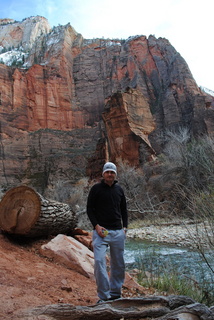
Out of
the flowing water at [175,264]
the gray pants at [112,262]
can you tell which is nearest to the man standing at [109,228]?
the gray pants at [112,262]

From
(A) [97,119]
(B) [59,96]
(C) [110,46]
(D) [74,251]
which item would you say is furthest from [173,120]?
(D) [74,251]

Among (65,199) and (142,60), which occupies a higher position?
(142,60)

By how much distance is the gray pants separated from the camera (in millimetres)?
2764

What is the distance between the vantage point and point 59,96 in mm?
51781

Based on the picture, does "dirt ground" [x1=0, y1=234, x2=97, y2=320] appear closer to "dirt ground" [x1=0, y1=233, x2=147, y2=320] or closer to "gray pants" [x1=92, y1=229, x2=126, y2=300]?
"dirt ground" [x1=0, y1=233, x2=147, y2=320]

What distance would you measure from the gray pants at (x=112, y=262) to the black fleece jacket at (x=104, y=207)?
12 cm

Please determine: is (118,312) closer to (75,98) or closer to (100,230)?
(100,230)

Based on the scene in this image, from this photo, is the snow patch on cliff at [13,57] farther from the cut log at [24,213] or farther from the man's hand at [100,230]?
the man's hand at [100,230]

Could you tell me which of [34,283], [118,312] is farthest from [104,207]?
[34,283]

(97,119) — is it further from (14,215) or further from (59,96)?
(14,215)

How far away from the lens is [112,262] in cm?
302

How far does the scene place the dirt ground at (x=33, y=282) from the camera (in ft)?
8.16

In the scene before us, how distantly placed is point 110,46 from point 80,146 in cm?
2697

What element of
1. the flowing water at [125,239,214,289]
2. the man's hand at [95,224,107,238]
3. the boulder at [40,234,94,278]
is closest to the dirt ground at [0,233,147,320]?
the boulder at [40,234,94,278]
